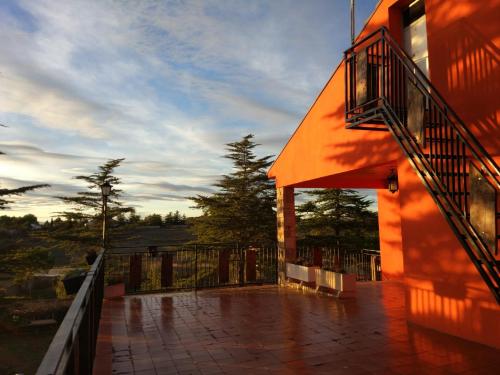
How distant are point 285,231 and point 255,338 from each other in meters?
5.53

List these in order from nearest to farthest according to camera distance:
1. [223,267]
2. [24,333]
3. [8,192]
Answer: [223,267]
[24,333]
[8,192]

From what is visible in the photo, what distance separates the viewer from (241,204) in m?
24.0

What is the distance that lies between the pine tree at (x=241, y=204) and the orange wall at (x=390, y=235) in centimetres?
1244

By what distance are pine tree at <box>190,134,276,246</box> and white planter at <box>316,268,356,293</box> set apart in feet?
49.2

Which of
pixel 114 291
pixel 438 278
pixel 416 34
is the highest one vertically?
pixel 416 34

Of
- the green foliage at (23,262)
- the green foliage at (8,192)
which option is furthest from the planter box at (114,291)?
Result: the green foliage at (8,192)

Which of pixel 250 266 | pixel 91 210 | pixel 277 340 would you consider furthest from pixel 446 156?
pixel 91 210

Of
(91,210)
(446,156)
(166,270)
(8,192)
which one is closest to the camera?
(446,156)

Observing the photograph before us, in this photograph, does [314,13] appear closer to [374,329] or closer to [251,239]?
[374,329]

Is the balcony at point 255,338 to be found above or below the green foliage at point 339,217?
below

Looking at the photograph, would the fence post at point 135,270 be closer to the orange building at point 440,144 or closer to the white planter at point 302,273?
the white planter at point 302,273

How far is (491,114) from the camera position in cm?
465

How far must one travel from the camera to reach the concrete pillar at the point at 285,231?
10.4m

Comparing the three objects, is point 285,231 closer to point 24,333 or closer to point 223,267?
point 223,267
